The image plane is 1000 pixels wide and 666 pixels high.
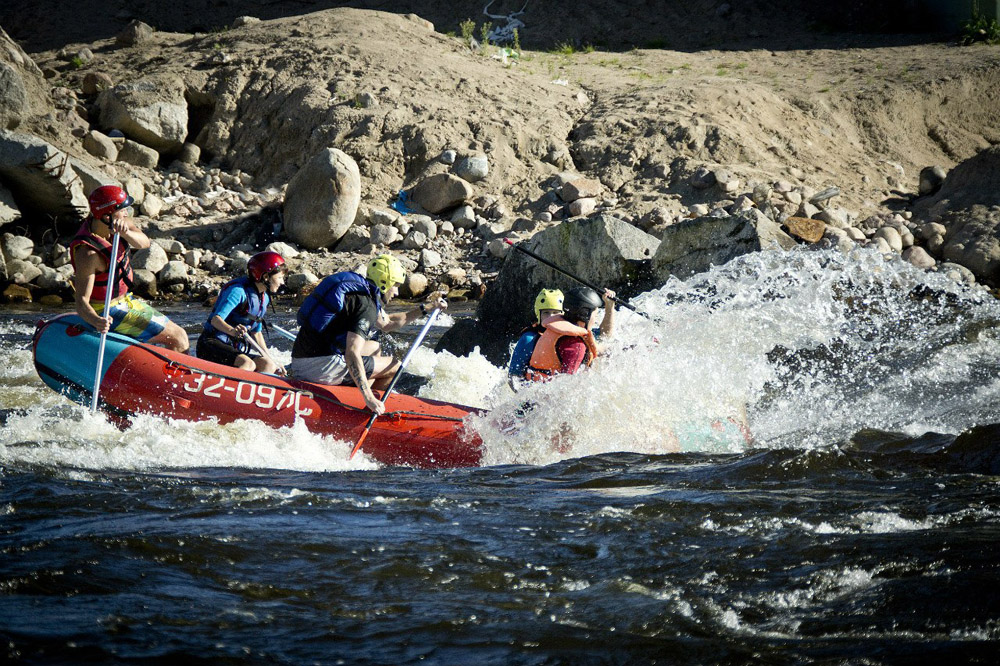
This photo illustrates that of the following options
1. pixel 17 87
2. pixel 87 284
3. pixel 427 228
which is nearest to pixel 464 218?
pixel 427 228

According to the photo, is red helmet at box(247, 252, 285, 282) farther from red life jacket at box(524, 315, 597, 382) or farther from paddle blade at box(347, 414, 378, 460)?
red life jacket at box(524, 315, 597, 382)

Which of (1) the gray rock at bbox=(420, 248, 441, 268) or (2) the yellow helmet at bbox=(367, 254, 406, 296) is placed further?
(1) the gray rock at bbox=(420, 248, 441, 268)

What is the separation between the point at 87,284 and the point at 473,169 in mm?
11537

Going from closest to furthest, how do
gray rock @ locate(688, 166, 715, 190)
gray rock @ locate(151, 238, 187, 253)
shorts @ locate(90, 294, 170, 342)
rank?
shorts @ locate(90, 294, 170, 342), gray rock @ locate(151, 238, 187, 253), gray rock @ locate(688, 166, 715, 190)

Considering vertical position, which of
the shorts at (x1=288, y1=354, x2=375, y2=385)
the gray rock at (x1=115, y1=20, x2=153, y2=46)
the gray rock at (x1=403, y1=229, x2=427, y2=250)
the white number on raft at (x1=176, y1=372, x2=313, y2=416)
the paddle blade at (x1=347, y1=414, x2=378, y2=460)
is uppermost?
the gray rock at (x1=115, y1=20, x2=153, y2=46)

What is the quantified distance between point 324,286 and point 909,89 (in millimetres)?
17864

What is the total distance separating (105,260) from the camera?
22.3ft


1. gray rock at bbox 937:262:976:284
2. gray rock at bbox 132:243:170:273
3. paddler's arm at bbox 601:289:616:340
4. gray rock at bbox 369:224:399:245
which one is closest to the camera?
paddler's arm at bbox 601:289:616:340

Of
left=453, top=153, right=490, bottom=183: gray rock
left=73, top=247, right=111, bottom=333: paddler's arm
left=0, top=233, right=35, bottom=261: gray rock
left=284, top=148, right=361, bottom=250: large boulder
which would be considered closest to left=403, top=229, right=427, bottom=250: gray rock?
left=284, top=148, right=361, bottom=250: large boulder

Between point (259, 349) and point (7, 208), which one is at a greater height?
point (7, 208)

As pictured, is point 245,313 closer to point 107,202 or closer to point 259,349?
point 259,349

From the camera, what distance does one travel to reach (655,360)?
288 inches

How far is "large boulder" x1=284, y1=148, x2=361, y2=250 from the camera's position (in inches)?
624

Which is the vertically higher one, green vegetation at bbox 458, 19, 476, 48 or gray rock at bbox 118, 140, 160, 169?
green vegetation at bbox 458, 19, 476, 48
